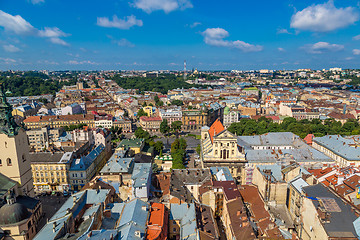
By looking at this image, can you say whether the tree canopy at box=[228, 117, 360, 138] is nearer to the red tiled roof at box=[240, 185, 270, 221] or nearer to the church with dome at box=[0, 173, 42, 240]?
the red tiled roof at box=[240, 185, 270, 221]

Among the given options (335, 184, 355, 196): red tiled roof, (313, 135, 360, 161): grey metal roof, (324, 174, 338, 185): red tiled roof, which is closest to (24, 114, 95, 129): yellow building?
(313, 135, 360, 161): grey metal roof

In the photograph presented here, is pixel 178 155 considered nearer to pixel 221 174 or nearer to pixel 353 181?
pixel 221 174

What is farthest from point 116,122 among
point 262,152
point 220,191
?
point 220,191

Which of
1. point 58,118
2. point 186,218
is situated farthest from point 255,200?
point 58,118

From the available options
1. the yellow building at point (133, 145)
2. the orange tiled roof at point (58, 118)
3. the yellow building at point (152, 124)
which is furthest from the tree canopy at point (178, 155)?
the orange tiled roof at point (58, 118)

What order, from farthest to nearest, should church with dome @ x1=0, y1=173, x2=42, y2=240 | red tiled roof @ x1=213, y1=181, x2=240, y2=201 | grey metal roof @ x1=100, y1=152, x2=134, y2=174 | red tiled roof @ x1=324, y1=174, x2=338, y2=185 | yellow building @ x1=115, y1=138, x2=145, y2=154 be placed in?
yellow building @ x1=115, y1=138, x2=145, y2=154 < grey metal roof @ x1=100, y1=152, x2=134, y2=174 < red tiled roof @ x1=324, y1=174, x2=338, y2=185 < red tiled roof @ x1=213, y1=181, x2=240, y2=201 < church with dome @ x1=0, y1=173, x2=42, y2=240

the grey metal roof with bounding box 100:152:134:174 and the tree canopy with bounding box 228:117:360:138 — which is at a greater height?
the grey metal roof with bounding box 100:152:134:174

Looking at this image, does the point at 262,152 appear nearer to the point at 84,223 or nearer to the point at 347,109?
the point at 84,223

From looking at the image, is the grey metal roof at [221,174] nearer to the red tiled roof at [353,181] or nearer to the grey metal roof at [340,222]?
the grey metal roof at [340,222]
